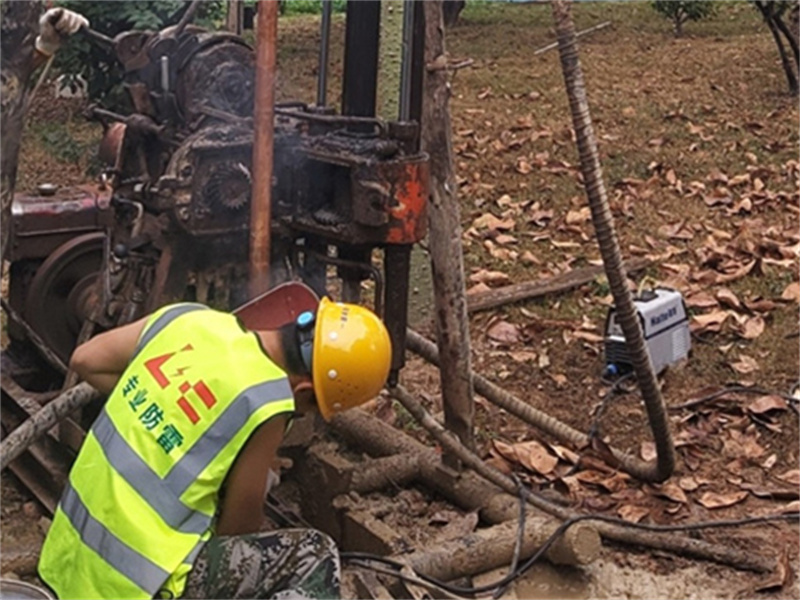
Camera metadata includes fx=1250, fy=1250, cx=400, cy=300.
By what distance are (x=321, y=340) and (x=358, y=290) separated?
4.53 feet

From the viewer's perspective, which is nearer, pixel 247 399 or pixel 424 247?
pixel 247 399

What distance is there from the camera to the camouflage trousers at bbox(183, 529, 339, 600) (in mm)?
3404

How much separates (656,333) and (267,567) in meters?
3.06

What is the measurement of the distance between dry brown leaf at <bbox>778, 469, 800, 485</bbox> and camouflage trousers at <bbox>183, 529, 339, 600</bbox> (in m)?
2.39

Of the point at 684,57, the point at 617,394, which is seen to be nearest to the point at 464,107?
the point at 684,57

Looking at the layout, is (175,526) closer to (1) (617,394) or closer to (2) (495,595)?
(2) (495,595)

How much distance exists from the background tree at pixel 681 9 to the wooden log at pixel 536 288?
810 centimetres

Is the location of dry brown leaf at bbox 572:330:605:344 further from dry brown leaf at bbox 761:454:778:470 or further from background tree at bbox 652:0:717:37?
background tree at bbox 652:0:717:37

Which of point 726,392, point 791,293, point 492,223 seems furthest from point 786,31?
point 726,392

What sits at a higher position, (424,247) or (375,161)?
(375,161)

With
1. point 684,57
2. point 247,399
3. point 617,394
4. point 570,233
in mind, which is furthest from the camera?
point 684,57

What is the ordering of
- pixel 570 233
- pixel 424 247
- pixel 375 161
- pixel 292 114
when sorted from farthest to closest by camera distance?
1. pixel 570 233
2. pixel 424 247
3. pixel 292 114
4. pixel 375 161

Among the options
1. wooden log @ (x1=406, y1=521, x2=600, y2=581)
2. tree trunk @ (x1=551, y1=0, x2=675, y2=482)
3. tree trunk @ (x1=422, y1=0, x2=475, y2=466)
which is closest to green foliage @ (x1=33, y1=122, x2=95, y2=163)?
tree trunk @ (x1=422, y1=0, x2=475, y2=466)

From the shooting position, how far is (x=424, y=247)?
5.12 meters
